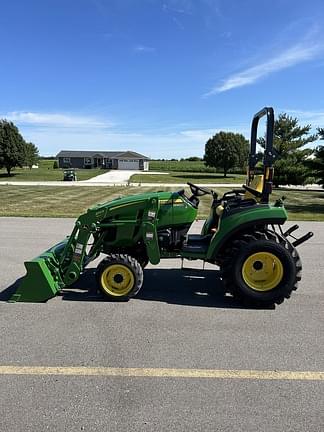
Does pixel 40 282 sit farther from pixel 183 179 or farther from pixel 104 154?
pixel 104 154

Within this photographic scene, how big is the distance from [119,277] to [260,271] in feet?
5.34

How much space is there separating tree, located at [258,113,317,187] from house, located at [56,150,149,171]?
52.2m

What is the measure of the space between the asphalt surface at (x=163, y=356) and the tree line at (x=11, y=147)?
138ft

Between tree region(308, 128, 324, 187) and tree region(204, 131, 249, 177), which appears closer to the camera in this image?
tree region(308, 128, 324, 187)

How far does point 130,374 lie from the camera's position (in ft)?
10.4

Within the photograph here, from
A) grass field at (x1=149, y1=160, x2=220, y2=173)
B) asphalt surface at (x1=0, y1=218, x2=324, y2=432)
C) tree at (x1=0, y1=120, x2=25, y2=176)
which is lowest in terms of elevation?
asphalt surface at (x1=0, y1=218, x2=324, y2=432)

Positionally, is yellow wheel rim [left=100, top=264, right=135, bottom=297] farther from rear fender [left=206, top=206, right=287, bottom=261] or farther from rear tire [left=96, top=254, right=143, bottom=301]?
rear fender [left=206, top=206, right=287, bottom=261]

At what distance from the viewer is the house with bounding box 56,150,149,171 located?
8531cm

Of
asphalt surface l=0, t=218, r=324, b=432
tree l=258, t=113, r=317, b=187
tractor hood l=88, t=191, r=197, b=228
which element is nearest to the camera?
asphalt surface l=0, t=218, r=324, b=432

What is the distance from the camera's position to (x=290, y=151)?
33562 mm

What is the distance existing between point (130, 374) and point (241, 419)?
3.06 ft

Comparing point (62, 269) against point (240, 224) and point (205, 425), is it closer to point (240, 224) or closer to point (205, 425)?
point (240, 224)

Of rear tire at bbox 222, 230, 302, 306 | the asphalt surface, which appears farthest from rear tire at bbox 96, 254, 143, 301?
rear tire at bbox 222, 230, 302, 306

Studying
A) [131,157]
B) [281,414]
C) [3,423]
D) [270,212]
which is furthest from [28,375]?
[131,157]
